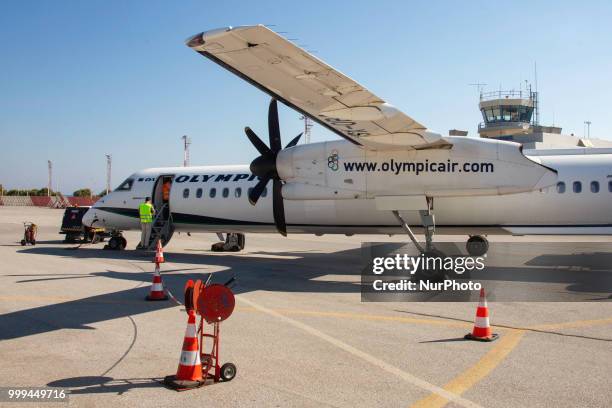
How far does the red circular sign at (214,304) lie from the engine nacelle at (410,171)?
26.9 feet

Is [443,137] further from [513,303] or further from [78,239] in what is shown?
[78,239]

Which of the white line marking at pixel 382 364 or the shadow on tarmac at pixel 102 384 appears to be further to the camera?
the shadow on tarmac at pixel 102 384

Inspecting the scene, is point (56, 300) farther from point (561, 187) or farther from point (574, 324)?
point (561, 187)

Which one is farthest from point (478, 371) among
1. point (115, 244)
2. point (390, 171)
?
point (115, 244)

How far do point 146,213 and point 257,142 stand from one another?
659 centimetres

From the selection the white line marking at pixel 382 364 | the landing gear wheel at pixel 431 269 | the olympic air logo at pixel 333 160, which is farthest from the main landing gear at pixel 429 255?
the white line marking at pixel 382 364

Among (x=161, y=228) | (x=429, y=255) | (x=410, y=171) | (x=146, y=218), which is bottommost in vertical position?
(x=429, y=255)

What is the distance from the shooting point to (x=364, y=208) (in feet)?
54.3

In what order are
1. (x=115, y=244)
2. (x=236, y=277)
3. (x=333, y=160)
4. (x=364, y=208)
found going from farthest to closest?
(x=115, y=244), (x=364, y=208), (x=236, y=277), (x=333, y=160)

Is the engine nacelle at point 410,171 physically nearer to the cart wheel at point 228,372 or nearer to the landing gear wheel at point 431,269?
the landing gear wheel at point 431,269

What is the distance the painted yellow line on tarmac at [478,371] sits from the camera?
5.48 m

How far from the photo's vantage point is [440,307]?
10.5 metres

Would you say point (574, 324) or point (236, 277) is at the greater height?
point (236, 277)

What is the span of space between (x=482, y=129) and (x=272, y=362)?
203 feet
